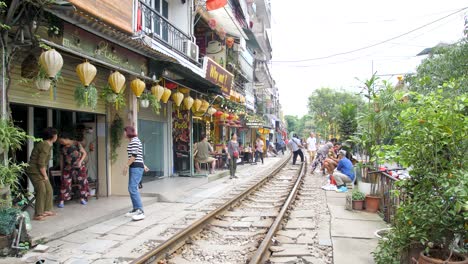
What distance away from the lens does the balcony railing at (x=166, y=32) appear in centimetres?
1041

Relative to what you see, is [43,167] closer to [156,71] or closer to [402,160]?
[156,71]

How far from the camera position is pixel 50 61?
544cm

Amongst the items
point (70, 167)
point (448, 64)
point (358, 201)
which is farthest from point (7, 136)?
point (448, 64)

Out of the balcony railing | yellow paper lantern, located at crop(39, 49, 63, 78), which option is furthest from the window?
yellow paper lantern, located at crop(39, 49, 63, 78)

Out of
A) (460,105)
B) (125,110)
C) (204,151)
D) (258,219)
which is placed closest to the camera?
(460,105)

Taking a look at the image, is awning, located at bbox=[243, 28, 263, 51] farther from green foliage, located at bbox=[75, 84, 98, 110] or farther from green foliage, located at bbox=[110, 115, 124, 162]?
green foliage, located at bbox=[75, 84, 98, 110]

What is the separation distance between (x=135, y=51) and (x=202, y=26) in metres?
10.00

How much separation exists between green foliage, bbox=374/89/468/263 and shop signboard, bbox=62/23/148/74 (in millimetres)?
5829

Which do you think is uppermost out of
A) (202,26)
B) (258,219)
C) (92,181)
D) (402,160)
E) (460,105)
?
(202,26)

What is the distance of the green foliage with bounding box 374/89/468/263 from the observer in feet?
11.6

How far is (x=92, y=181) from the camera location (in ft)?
29.6

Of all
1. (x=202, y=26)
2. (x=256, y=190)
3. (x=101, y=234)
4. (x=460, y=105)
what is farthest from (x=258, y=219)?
(x=202, y=26)

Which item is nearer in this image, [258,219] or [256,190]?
[258,219]

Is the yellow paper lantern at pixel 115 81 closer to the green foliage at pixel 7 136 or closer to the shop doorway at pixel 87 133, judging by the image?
the shop doorway at pixel 87 133
